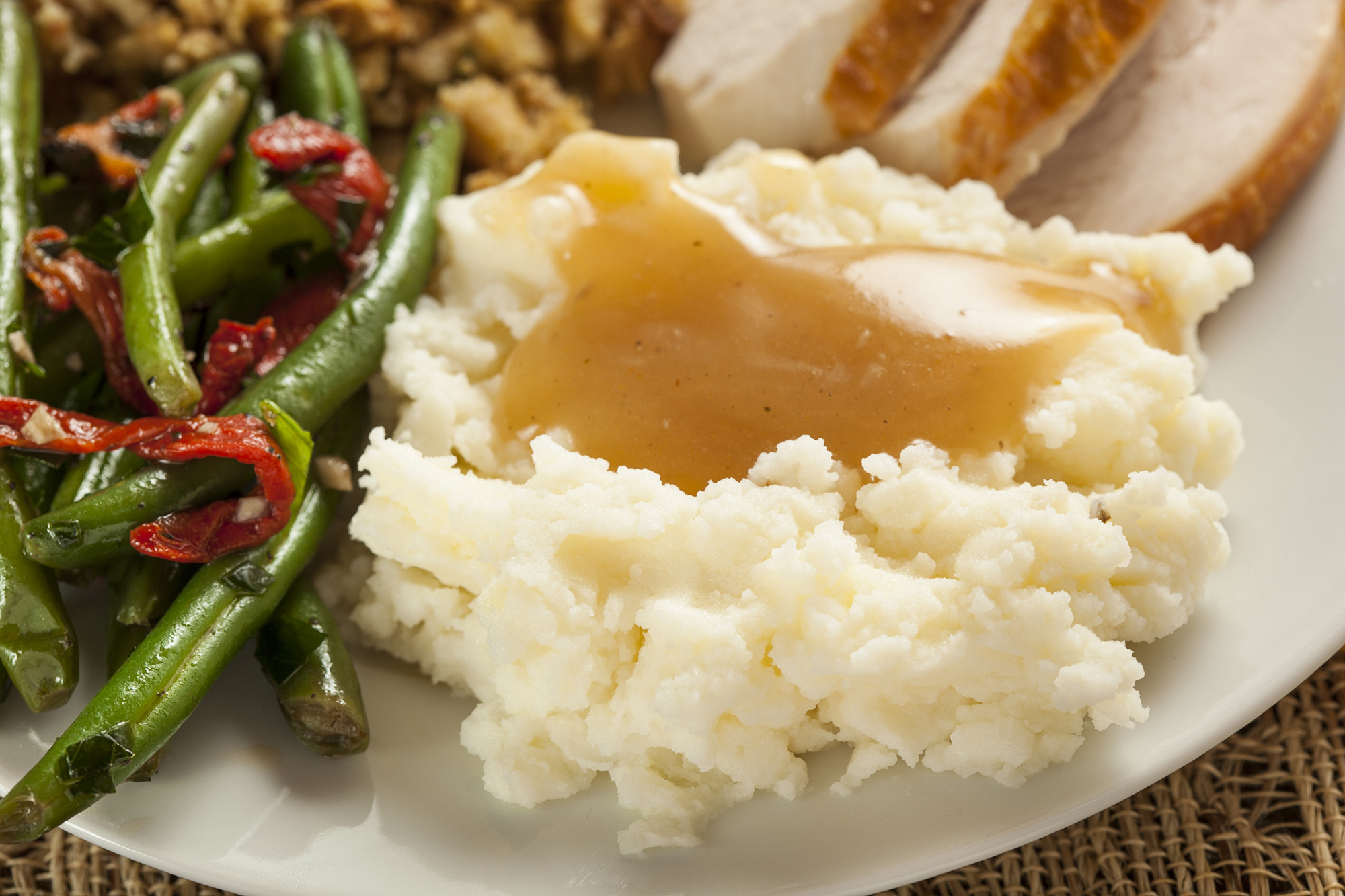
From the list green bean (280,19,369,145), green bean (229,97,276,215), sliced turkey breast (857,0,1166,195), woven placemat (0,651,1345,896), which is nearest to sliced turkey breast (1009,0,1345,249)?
sliced turkey breast (857,0,1166,195)

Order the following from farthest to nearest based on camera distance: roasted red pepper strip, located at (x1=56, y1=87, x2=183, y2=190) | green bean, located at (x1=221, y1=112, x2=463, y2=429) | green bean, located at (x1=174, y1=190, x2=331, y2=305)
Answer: roasted red pepper strip, located at (x1=56, y1=87, x2=183, y2=190) → green bean, located at (x1=174, y1=190, x2=331, y2=305) → green bean, located at (x1=221, y1=112, x2=463, y2=429)

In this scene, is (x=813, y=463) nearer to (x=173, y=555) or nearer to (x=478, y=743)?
(x=478, y=743)

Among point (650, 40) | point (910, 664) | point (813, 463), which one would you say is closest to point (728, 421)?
point (813, 463)

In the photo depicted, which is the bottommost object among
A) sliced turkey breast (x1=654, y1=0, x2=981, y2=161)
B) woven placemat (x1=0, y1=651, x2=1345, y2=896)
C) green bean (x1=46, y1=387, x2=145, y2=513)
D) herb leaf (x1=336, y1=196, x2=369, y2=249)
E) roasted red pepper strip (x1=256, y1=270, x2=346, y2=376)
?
woven placemat (x1=0, y1=651, x2=1345, y2=896)

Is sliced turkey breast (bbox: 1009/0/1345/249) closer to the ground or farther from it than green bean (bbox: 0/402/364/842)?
farther from it

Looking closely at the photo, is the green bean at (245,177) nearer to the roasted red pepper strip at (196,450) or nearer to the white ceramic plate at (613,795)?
the roasted red pepper strip at (196,450)

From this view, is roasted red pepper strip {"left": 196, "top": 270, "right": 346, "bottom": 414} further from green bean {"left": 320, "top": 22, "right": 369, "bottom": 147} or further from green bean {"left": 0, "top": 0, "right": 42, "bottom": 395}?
green bean {"left": 320, "top": 22, "right": 369, "bottom": 147}

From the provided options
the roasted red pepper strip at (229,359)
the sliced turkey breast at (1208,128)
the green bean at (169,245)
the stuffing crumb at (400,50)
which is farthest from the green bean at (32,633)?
the sliced turkey breast at (1208,128)
